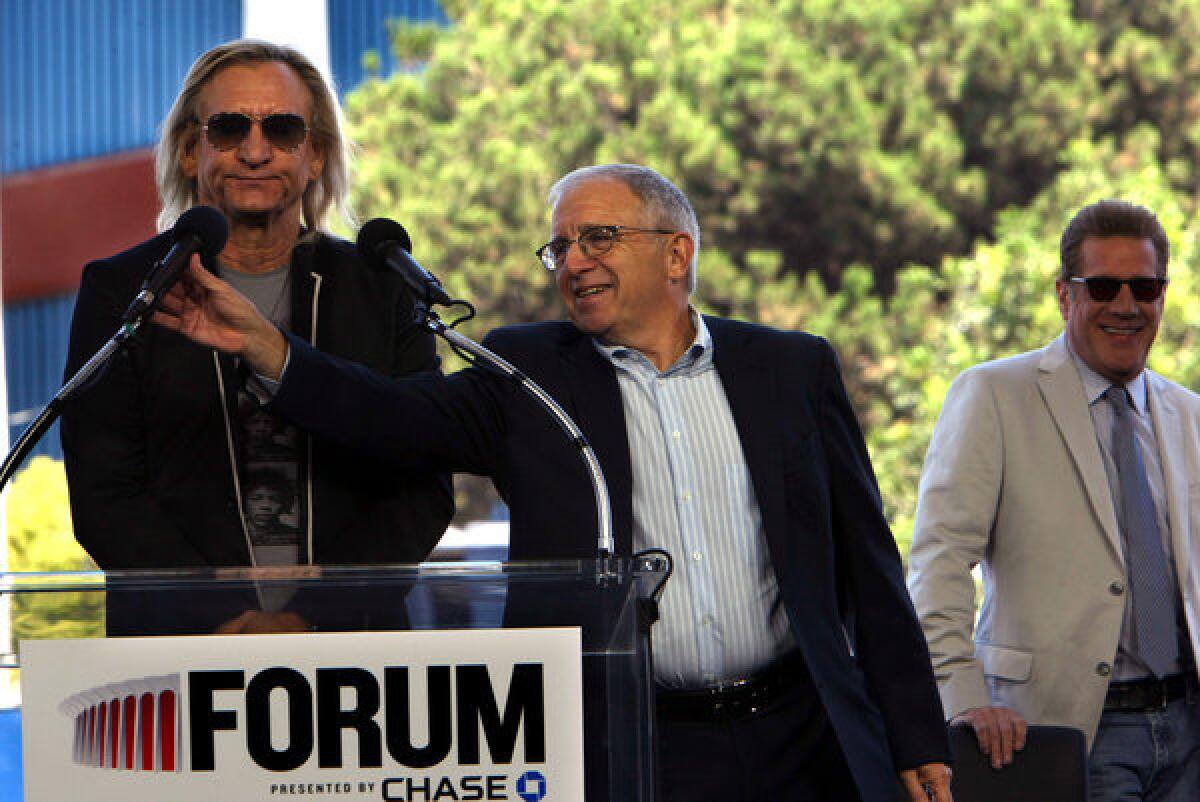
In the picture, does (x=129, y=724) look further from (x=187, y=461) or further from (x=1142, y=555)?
(x=1142, y=555)

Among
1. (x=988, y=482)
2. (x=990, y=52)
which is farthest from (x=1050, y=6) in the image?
(x=988, y=482)

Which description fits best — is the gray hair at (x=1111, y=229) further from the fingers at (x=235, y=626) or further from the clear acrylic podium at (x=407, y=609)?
the fingers at (x=235, y=626)

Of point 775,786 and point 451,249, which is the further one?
point 451,249

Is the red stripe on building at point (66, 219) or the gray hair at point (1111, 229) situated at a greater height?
the red stripe on building at point (66, 219)

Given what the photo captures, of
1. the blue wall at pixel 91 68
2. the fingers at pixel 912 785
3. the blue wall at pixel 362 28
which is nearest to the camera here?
the fingers at pixel 912 785

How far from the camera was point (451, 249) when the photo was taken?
13984 millimetres

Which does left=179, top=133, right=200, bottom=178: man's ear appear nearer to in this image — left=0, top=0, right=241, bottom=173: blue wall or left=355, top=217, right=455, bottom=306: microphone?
left=355, top=217, right=455, bottom=306: microphone

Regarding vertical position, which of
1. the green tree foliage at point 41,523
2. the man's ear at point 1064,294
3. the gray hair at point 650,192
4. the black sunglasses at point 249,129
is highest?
the green tree foliage at point 41,523

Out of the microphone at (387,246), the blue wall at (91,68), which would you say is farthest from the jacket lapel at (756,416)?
the blue wall at (91,68)

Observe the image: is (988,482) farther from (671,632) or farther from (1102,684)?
(671,632)

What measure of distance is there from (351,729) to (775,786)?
836mm

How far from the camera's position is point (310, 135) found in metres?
2.82

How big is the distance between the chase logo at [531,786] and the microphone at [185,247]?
743 millimetres

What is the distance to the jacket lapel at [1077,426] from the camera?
11.3ft
